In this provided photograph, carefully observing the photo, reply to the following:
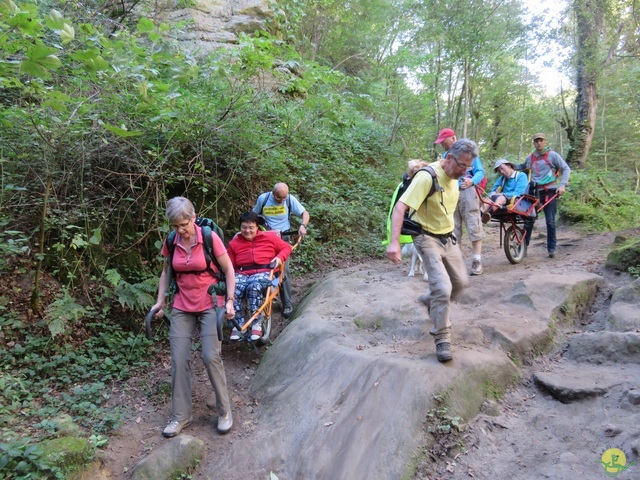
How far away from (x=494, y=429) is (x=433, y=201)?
6.90ft

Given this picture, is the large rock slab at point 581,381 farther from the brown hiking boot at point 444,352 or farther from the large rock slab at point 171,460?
the large rock slab at point 171,460

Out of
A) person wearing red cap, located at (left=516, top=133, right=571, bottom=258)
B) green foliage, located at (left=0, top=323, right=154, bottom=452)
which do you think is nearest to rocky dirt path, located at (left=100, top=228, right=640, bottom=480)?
green foliage, located at (left=0, top=323, right=154, bottom=452)

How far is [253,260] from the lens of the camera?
5508 millimetres

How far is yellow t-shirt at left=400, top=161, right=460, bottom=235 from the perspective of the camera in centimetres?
375

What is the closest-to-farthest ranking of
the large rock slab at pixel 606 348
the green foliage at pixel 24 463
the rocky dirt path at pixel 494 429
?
the rocky dirt path at pixel 494 429 → the green foliage at pixel 24 463 → the large rock slab at pixel 606 348

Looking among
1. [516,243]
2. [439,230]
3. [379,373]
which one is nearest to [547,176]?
[516,243]

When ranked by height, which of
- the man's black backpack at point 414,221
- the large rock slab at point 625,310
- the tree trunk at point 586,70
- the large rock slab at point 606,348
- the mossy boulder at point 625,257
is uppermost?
the tree trunk at point 586,70

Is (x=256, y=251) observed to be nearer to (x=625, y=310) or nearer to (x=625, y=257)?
(x=625, y=310)

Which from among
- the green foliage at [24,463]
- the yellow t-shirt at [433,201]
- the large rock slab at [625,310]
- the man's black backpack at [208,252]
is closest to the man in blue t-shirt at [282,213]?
the man's black backpack at [208,252]

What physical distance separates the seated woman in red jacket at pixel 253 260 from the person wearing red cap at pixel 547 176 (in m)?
5.11

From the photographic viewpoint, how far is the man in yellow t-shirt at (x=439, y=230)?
3.67 meters

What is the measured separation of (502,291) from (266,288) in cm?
330

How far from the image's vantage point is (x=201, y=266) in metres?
3.93

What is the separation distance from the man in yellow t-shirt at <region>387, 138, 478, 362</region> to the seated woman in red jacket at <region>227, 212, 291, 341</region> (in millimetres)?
2313
